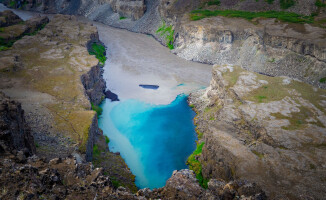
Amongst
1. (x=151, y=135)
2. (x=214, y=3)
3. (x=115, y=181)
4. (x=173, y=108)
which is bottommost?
(x=151, y=135)

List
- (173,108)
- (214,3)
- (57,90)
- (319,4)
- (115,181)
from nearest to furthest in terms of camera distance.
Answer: (115,181), (57,90), (173,108), (319,4), (214,3)

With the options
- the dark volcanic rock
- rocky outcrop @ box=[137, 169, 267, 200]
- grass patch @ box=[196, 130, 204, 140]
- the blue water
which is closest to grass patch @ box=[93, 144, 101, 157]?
the blue water

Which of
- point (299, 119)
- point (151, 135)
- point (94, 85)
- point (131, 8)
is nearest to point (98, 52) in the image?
point (94, 85)

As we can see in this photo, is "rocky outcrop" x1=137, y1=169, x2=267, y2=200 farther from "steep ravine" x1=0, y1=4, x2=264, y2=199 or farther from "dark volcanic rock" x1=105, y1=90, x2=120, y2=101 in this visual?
"dark volcanic rock" x1=105, y1=90, x2=120, y2=101

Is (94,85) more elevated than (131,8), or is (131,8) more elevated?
(131,8)

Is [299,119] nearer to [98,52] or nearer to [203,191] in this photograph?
[203,191]

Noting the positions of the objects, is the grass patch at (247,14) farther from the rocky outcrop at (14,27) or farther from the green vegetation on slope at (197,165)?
the green vegetation on slope at (197,165)
